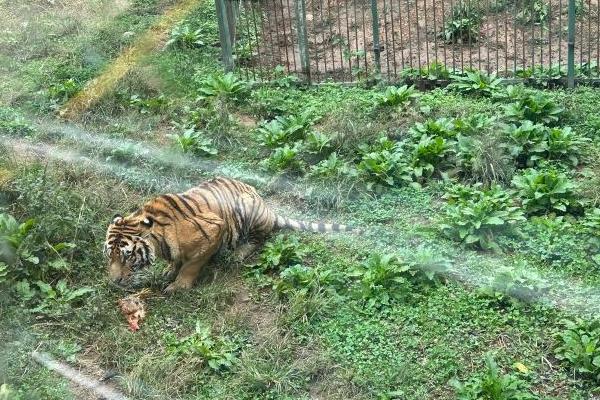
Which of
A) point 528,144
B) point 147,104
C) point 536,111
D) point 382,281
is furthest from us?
point 147,104

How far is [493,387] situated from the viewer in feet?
14.4

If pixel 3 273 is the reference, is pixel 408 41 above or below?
above

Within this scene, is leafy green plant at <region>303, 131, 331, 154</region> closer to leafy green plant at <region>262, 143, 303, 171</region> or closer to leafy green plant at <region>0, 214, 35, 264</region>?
leafy green plant at <region>262, 143, 303, 171</region>

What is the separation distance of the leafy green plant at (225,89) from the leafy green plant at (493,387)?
441 centimetres

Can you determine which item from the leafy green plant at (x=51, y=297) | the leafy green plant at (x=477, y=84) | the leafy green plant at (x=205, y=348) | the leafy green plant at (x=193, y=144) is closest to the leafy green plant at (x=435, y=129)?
the leafy green plant at (x=477, y=84)

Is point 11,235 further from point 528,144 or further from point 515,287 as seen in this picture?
point 528,144

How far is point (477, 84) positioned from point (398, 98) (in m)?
0.84

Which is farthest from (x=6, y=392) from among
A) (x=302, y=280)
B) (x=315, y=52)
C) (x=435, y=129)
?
(x=315, y=52)

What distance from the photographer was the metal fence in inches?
337

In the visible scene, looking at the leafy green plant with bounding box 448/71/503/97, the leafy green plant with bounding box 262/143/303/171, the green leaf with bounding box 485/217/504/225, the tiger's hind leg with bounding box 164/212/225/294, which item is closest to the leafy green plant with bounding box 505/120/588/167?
the leafy green plant with bounding box 448/71/503/97

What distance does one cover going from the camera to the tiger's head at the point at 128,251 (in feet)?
18.3

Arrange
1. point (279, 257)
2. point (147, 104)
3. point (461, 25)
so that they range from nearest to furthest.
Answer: point (279, 257), point (147, 104), point (461, 25)

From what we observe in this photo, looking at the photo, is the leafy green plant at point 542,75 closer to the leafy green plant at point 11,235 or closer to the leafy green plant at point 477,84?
the leafy green plant at point 477,84

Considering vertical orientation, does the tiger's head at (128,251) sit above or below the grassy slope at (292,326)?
above
